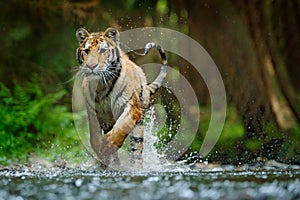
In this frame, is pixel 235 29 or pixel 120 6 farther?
pixel 120 6

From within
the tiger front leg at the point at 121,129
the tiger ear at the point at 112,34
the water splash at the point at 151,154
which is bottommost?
the water splash at the point at 151,154

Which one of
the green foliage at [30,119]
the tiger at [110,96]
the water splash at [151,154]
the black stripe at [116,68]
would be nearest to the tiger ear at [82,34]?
the tiger at [110,96]

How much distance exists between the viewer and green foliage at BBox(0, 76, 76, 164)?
8495 millimetres

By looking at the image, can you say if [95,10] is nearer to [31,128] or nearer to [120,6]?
[120,6]

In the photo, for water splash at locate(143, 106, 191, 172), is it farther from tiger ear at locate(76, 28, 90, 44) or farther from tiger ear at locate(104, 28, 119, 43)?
tiger ear at locate(76, 28, 90, 44)

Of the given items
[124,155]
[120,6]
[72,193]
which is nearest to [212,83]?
[120,6]

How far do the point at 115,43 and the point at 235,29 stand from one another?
2745 mm

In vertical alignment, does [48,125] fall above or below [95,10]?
below

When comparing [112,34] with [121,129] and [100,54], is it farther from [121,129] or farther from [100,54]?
[121,129]

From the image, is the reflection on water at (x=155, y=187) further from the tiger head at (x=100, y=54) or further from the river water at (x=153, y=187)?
the tiger head at (x=100, y=54)

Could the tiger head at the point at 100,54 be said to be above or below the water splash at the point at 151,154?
above

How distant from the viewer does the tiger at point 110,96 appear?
19.8ft

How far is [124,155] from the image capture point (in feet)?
21.7

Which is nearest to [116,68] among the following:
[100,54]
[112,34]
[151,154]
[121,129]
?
[100,54]
